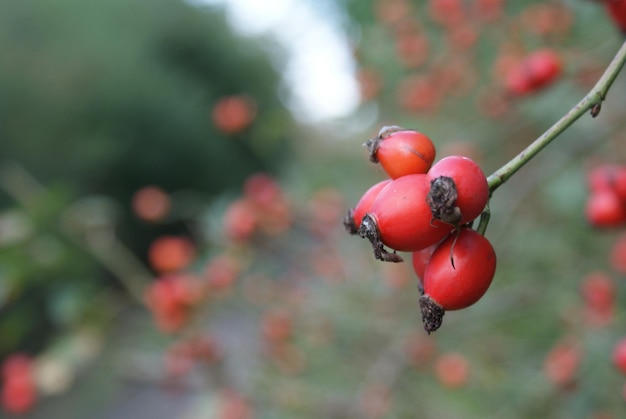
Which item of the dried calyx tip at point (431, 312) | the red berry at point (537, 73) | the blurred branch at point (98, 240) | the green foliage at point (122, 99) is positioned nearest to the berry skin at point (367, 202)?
the dried calyx tip at point (431, 312)

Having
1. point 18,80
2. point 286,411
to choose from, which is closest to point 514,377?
point 286,411

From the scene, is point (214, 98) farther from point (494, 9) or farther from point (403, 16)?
point (494, 9)

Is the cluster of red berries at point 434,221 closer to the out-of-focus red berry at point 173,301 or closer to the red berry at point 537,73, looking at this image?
the red berry at point 537,73

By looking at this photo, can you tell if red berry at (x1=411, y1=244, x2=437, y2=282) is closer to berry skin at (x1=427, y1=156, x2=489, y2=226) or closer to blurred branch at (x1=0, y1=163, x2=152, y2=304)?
berry skin at (x1=427, y1=156, x2=489, y2=226)

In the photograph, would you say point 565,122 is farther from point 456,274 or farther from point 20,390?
point 20,390

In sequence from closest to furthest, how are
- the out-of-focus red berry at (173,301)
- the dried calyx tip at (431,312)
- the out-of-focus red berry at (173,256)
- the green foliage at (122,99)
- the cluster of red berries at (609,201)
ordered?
the dried calyx tip at (431,312) → the cluster of red berries at (609,201) → the out-of-focus red berry at (173,301) → the out-of-focus red berry at (173,256) → the green foliage at (122,99)

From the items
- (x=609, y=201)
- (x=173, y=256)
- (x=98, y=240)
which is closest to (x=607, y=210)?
(x=609, y=201)

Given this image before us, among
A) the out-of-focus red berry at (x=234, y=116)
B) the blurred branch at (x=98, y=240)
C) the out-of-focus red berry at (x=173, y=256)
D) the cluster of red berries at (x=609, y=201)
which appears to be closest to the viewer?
the cluster of red berries at (x=609, y=201)

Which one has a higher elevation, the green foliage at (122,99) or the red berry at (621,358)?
the green foliage at (122,99)
